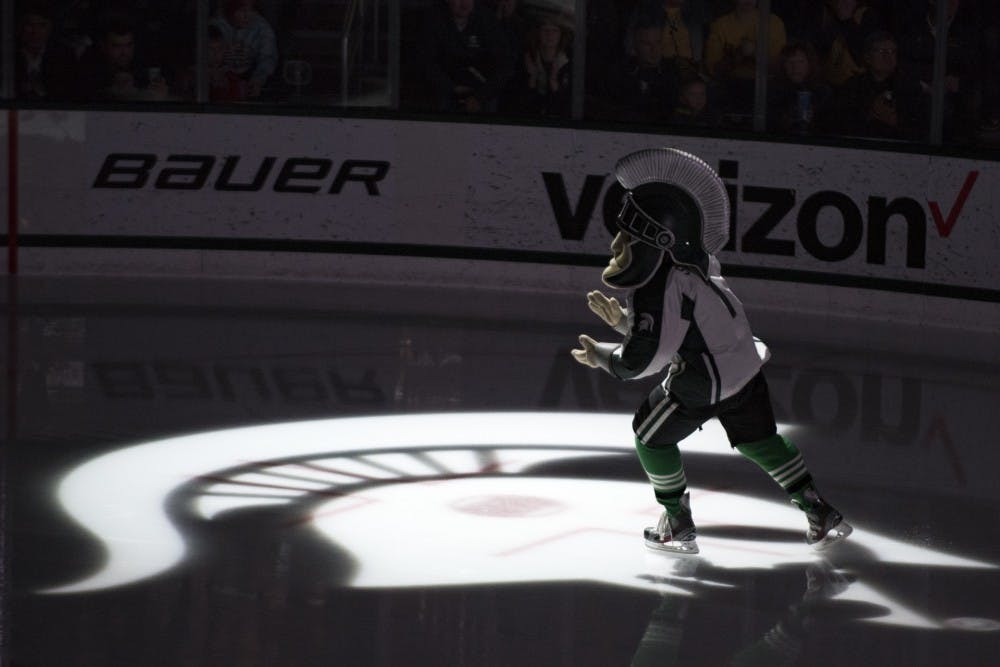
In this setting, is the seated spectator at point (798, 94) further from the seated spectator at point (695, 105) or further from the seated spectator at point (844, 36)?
the seated spectator at point (695, 105)

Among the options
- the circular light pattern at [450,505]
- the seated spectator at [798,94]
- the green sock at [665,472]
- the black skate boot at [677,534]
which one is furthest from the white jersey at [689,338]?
the seated spectator at [798,94]

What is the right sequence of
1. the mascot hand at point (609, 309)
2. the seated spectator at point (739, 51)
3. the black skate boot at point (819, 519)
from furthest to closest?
the seated spectator at point (739, 51), the black skate boot at point (819, 519), the mascot hand at point (609, 309)

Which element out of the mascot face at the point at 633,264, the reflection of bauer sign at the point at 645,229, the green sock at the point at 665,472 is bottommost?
the green sock at the point at 665,472

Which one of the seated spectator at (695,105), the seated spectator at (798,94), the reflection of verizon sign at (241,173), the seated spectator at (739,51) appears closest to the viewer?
the seated spectator at (798,94)

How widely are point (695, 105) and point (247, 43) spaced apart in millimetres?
2987

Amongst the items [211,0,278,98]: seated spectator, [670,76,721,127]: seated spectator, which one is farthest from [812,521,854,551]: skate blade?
[211,0,278,98]: seated spectator

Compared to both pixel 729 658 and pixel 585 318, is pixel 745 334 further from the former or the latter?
pixel 585 318

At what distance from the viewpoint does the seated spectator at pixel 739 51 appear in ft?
36.2

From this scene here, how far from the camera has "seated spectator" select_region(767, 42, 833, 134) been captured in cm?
1088

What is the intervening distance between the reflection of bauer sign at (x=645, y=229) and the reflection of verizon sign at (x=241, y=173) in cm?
605

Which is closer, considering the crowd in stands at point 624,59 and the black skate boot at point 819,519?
the black skate boot at point 819,519

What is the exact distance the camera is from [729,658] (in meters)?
5.02

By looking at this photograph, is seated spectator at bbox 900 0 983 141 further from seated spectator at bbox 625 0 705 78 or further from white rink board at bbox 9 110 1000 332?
white rink board at bbox 9 110 1000 332

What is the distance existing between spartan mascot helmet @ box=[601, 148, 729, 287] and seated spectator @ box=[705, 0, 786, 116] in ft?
17.7
